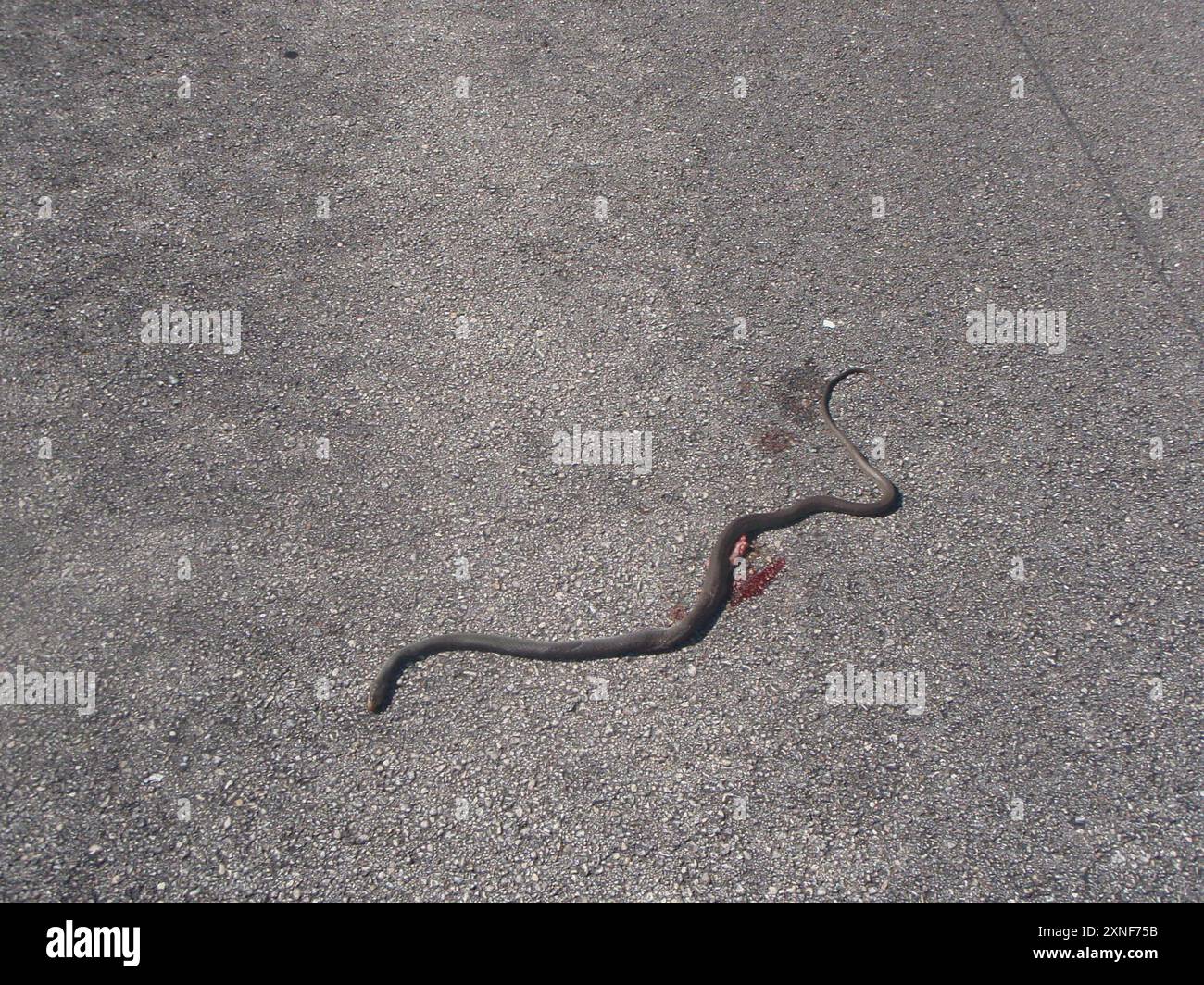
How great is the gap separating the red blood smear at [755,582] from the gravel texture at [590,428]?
50 millimetres

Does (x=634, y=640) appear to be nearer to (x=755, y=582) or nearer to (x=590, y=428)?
(x=755, y=582)

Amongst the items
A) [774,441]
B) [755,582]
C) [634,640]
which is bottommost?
[634,640]

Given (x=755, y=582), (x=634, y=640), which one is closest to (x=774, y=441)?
(x=755, y=582)

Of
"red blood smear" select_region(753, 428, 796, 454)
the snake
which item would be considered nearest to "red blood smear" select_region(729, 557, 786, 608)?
the snake

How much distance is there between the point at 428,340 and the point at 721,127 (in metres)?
2.62

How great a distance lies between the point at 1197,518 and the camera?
4.30m

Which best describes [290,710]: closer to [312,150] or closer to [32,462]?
[32,462]

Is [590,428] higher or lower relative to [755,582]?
higher

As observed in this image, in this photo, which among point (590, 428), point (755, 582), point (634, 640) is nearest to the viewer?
point (634, 640)

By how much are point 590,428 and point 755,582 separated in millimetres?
1143

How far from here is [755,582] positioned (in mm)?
4078

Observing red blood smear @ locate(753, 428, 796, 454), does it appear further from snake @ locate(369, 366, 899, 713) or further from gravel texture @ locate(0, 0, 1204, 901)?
snake @ locate(369, 366, 899, 713)

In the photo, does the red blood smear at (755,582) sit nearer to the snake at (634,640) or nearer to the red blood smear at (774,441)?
the snake at (634,640)

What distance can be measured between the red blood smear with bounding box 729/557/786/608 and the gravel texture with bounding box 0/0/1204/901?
0.05 m
